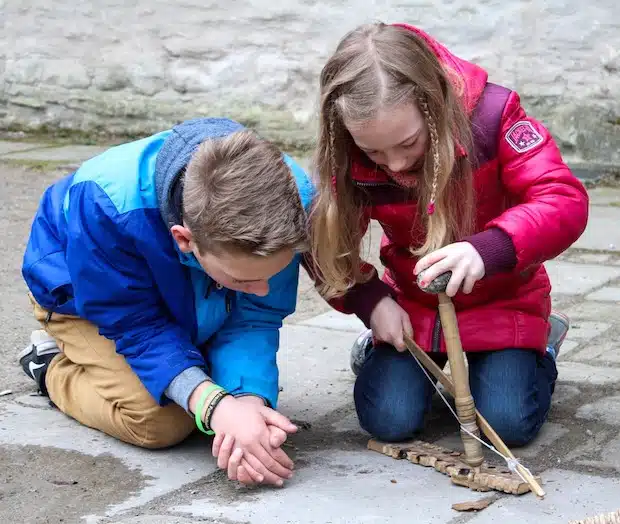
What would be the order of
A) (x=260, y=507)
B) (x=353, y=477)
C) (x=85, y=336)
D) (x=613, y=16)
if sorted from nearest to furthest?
(x=260, y=507)
(x=353, y=477)
(x=85, y=336)
(x=613, y=16)

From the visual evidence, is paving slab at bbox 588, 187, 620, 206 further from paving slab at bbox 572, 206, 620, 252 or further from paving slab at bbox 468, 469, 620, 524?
paving slab at bbox 468, 469, 620, 524

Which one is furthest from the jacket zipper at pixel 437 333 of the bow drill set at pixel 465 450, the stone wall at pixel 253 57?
the stone wall at pixel 253 57

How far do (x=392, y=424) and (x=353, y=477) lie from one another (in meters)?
0.22

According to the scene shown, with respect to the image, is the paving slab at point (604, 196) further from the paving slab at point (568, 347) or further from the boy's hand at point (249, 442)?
the boy's hand at point (249, 442)

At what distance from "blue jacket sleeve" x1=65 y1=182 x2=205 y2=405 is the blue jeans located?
439 mm

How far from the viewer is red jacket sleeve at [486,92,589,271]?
2.34 metres

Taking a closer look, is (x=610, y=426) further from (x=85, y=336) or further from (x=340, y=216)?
(x=85, y=336)

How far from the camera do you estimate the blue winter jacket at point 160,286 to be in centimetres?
244

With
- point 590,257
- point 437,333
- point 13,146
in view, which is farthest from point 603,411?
point 13,146

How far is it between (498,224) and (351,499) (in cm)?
64

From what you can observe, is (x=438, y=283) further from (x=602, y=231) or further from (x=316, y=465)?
(x=602, y=231)

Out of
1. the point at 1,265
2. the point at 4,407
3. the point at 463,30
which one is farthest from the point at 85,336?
the point at 463,30

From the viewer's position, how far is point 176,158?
7.73 ft

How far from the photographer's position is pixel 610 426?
2668 mm
